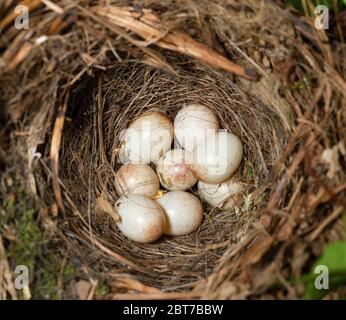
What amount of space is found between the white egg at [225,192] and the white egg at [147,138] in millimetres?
257

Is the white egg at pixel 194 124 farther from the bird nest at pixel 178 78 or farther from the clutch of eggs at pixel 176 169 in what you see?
the bird nest at pixel 178 78

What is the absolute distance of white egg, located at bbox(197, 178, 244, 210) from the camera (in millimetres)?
2068

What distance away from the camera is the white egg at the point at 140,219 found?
183 centimetres

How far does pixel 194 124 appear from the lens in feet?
6.65

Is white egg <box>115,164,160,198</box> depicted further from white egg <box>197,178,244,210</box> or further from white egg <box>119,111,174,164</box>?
white egg <box>197,178,244,210</box>

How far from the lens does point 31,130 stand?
62.7 inches

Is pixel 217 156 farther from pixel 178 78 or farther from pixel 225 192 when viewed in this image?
pixel 178 78

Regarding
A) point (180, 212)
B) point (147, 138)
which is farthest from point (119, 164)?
point (180, 212)

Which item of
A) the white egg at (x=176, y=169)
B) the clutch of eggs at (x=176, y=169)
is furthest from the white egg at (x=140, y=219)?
the white egg at (x=176, y=169)

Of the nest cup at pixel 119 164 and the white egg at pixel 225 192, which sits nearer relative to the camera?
the nest cup at pixel 119 164

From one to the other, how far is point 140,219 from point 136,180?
0.22 m

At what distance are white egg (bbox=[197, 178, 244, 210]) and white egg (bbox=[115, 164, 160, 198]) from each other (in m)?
0.23

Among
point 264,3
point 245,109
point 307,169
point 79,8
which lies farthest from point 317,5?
point 79,8

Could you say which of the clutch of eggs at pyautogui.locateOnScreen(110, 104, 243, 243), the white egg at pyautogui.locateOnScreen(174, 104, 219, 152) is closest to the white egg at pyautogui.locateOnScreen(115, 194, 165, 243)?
the clutch of eggs at pyautogui.locateOnScreen(110, 104, 243, 243)
